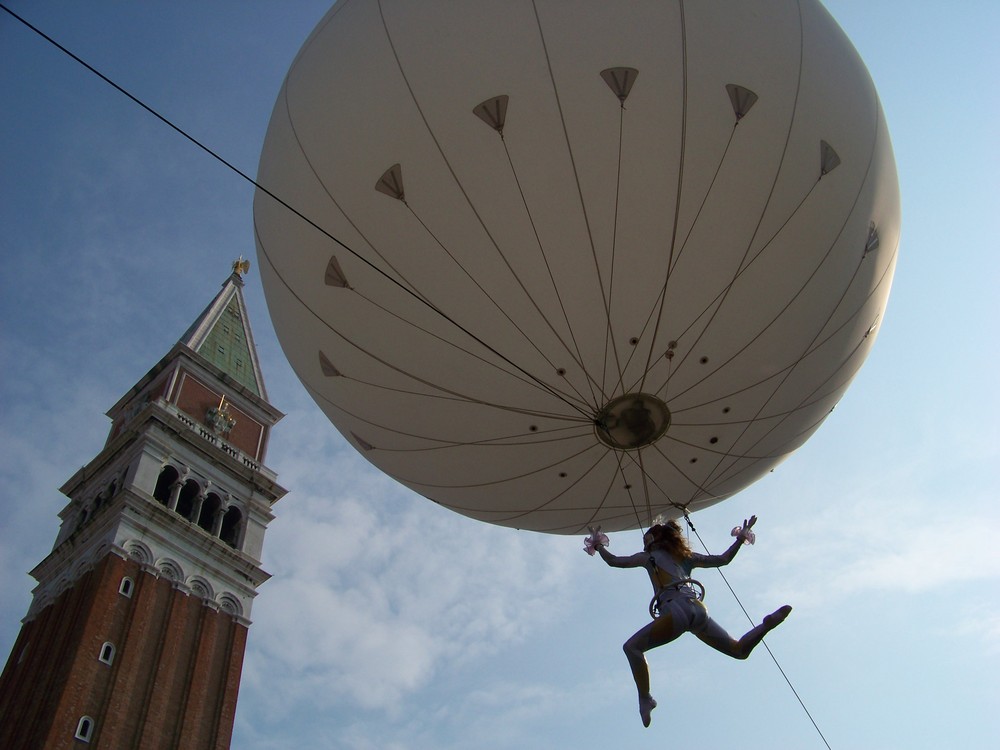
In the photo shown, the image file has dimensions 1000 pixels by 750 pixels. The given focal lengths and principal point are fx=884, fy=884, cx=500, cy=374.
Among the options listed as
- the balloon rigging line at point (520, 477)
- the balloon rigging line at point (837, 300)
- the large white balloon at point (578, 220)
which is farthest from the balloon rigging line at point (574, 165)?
the balloon rigging line at point (520, 477)

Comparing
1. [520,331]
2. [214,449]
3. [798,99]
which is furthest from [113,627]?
[798,99]

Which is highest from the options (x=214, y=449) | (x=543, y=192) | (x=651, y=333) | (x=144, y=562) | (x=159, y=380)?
(x=159, y=380)

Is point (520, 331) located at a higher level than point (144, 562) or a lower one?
lower

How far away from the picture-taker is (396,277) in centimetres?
877

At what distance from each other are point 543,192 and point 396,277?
171 cm

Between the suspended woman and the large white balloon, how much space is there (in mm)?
1401

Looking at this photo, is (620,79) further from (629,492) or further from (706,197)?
(629,492)

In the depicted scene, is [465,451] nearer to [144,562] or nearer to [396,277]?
[396,277]

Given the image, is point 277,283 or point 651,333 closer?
point 651,333

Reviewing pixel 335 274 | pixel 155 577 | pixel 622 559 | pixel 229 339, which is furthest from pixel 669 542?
pixel 229 339

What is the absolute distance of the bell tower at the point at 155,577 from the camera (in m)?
32.8

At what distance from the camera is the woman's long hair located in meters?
8.33

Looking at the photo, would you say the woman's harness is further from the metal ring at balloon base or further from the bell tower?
the bell tower

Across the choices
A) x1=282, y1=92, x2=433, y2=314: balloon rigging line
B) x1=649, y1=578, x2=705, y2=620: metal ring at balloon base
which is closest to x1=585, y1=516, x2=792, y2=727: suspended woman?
x1=649, y1=578, x2=705, y2=620: metal ring at balloon base
